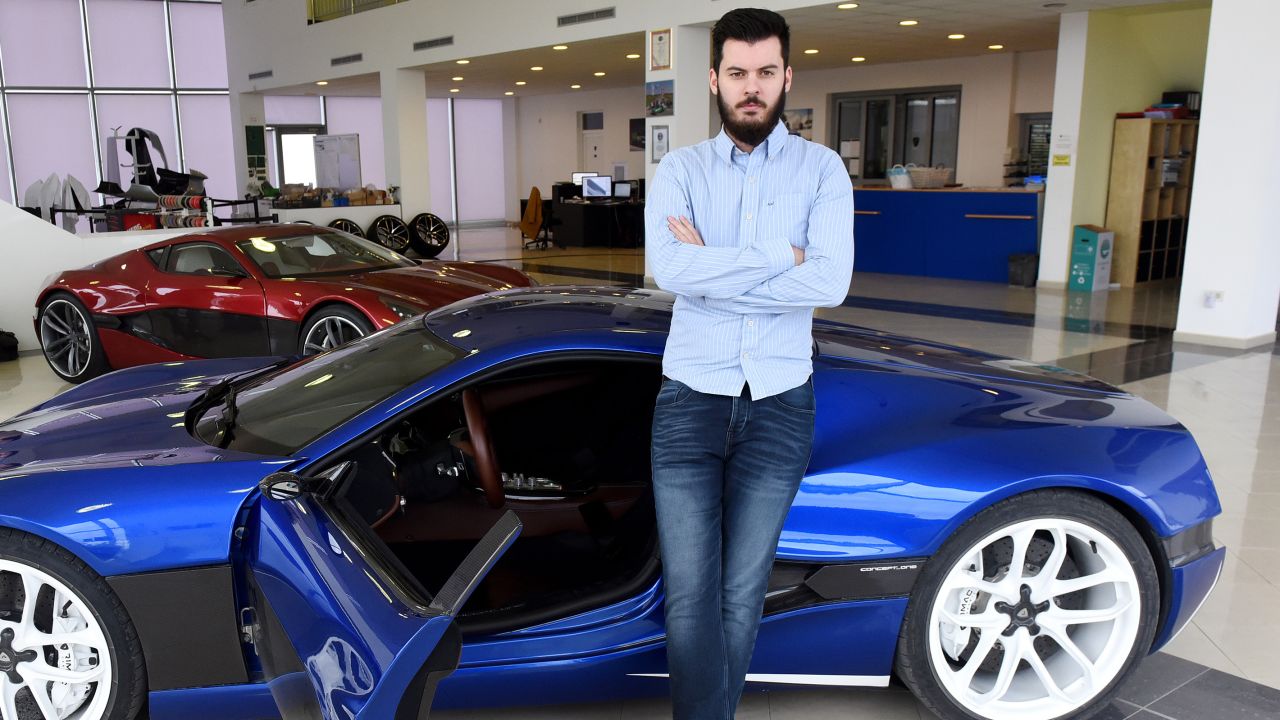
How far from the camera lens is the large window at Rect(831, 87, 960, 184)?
15219 mm

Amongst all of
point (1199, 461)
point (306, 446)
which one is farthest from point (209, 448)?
point (1199, 461)

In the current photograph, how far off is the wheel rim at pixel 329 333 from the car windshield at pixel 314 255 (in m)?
0.47

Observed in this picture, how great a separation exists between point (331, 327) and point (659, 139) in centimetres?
660

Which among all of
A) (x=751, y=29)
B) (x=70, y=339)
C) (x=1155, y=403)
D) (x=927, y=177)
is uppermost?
(x=751, y=29)

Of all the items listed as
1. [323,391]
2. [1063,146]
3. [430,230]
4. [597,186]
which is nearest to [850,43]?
[1063,146]

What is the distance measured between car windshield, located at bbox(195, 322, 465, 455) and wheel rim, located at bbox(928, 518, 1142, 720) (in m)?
1.30

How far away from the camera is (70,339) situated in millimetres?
6543

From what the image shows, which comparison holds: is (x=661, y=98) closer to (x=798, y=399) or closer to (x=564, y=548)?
(x=564, y=548)

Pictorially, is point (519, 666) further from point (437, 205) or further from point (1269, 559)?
point (437, 205)

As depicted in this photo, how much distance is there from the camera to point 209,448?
6.84 feet

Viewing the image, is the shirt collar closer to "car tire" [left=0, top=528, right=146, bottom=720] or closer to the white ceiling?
"car tire" [left=0, top=528, right=146, bottom=720]

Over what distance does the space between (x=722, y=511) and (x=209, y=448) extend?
112 centimetres

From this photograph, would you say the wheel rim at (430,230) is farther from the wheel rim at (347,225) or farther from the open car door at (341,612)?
the open car door at (341,612)

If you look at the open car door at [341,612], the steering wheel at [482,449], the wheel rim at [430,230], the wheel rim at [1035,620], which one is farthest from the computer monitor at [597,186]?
the open car door at [341,612]
